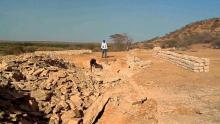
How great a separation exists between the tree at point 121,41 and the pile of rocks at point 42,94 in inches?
1222

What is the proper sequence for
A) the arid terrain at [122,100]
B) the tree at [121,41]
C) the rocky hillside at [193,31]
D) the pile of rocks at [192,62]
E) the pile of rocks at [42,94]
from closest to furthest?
the pile of rocks at [42,94], the arid terrain at [122,100], the pile of rocks at [192,62], the tree at [121,41], the rocky hillside at [193,31]

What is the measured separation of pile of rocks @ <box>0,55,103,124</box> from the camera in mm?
8805

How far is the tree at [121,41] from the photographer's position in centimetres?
4468

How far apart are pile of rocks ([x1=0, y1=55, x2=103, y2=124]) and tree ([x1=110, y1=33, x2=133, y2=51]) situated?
31044 mm


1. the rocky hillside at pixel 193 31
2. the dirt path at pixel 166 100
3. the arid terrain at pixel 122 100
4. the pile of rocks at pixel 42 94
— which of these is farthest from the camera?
the rocky hillside at pixel 193 31

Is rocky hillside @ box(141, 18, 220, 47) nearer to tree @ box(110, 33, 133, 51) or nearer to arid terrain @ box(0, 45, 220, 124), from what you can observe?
tree @ box(110, 33, 133, 51)

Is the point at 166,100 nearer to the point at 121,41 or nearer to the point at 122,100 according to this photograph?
the point at 122,100

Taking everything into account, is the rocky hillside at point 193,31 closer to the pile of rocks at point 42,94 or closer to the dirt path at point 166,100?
the dirt path at point 166,100

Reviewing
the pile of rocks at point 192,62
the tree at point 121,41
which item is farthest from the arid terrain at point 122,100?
the tree at point 121,41

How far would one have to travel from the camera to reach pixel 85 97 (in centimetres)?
1174

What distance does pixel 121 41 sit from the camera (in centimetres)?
4538

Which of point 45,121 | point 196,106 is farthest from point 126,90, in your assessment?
point 45,121

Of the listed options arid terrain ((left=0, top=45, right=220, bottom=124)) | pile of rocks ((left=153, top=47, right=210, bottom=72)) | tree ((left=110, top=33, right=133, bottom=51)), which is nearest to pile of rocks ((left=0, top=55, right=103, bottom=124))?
arid terrain ((left=0, top=45, right=220, bottom=124))

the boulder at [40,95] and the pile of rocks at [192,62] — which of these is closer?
the boulder at [40,95]
